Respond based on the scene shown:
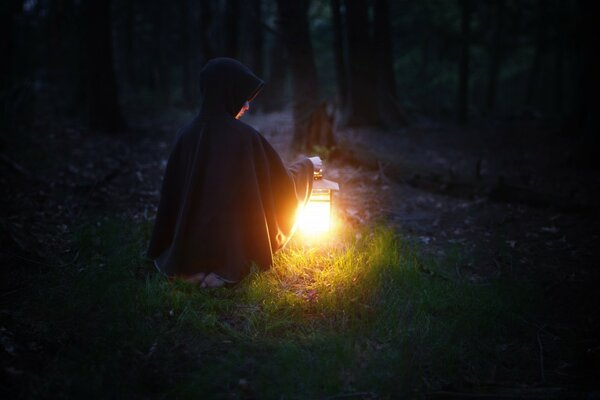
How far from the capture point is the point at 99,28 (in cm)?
1231

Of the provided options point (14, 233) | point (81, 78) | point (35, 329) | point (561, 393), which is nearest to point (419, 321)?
point (561, 393)

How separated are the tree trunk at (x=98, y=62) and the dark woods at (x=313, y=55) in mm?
27

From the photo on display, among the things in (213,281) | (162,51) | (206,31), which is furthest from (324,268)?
(162,51)

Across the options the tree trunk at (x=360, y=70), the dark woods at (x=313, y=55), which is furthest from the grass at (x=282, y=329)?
the tree trunk at (x=360, y=70)

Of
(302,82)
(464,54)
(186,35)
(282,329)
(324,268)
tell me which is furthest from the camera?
(186,35)

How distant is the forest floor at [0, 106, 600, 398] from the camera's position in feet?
13.0

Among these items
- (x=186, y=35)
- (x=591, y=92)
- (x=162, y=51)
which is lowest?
(x=591, y=92)

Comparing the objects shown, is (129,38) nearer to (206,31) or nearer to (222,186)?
(206,31)

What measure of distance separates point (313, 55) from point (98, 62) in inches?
236

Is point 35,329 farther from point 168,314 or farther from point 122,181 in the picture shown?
point 122,181

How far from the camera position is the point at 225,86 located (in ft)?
15.0

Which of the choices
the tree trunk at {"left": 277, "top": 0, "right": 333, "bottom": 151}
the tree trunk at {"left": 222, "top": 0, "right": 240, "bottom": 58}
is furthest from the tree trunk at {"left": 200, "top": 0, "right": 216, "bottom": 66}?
the tree trunk at {"left": 277, "top": 0, "right": 333, "bottom": 151}

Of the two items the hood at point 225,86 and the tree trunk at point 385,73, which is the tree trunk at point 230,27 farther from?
the hood at point 225,86

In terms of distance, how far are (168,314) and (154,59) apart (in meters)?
26.3
